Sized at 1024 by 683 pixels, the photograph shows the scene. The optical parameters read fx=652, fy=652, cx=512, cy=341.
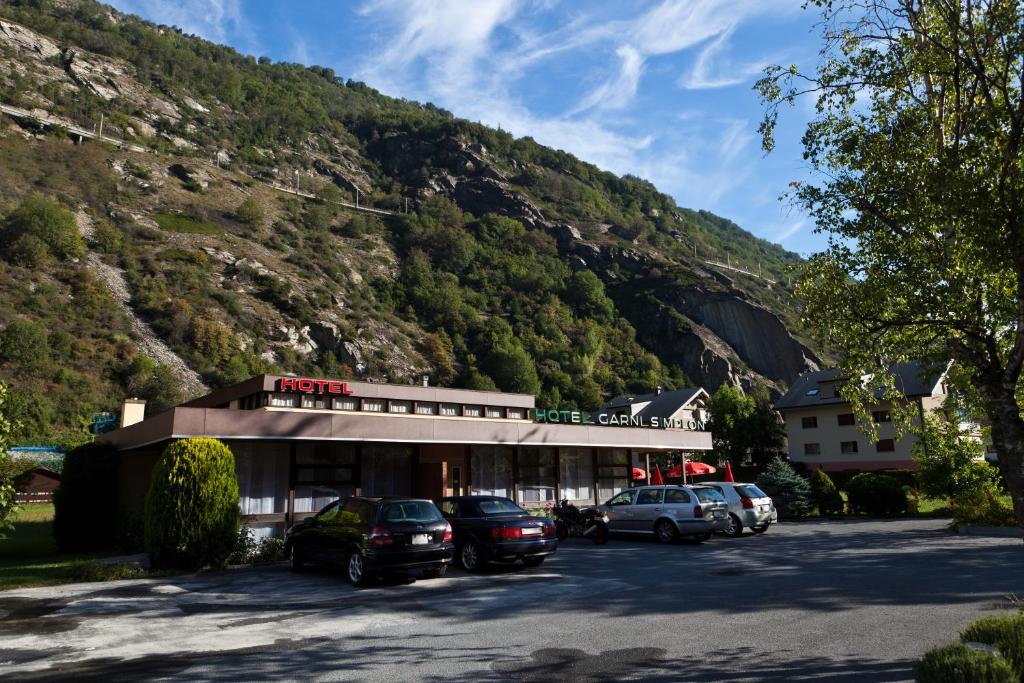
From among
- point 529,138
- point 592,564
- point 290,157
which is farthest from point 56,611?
point 529,138

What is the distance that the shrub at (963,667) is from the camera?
4.62m

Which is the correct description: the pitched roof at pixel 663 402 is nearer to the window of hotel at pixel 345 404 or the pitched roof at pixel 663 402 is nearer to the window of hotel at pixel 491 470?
the window of hotel at pixel 491 470

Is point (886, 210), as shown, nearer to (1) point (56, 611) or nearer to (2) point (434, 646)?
(2) point (434, 646)

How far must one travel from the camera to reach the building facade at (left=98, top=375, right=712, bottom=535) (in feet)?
58.9

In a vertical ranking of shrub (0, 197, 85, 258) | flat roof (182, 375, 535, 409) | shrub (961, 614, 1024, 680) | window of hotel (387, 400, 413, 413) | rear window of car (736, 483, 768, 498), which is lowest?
shrub (961, 614, 1024, 680)

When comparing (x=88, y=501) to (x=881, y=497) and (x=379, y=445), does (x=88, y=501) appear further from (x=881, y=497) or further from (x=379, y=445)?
(x=881, y=497)

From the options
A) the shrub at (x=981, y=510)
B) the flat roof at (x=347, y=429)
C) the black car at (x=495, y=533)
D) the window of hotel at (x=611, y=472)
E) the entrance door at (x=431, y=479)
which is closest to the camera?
the black car at (x=495, y=533)

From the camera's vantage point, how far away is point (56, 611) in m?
10.4

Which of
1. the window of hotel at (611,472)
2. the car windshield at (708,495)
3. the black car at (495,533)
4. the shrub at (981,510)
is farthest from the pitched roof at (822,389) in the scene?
the black car at (495,533)

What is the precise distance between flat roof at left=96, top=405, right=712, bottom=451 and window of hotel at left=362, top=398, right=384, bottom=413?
3624 millimetres

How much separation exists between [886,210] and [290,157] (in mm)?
135885

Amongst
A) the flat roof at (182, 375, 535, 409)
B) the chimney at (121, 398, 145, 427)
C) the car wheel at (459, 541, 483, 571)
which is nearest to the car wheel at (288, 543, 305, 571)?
the car wheel at (459, 541, 483, 571)

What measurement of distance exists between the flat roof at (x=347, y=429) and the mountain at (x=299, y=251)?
47700mm

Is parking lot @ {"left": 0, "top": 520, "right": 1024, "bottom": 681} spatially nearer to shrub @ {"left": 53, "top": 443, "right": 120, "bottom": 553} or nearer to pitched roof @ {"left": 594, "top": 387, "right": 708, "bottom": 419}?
shrub @ {"left": 53, "top": 443, "right": 120, "bottom": 553}
